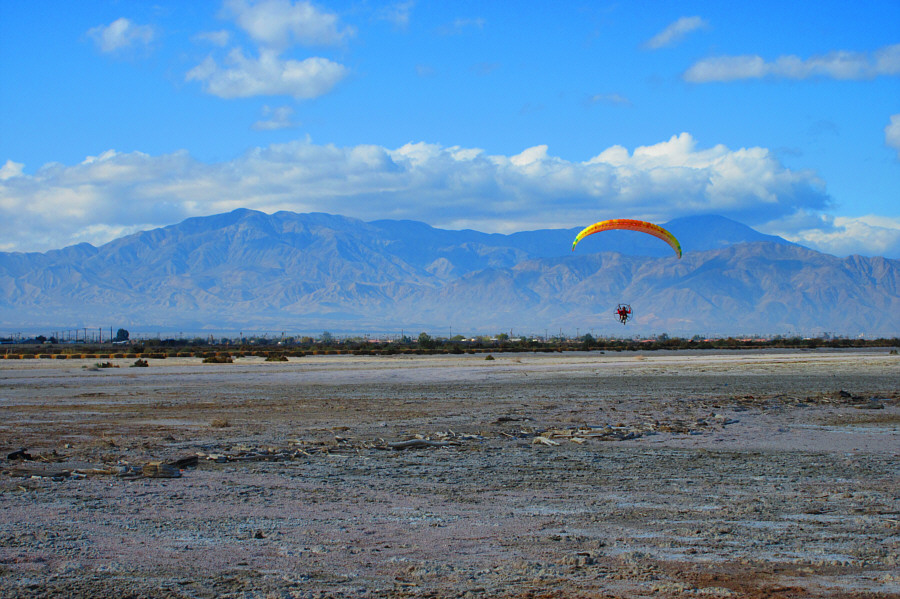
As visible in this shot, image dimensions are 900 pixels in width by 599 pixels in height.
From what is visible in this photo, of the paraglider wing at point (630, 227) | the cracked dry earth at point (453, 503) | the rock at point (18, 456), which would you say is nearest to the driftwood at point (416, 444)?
the cracked dry earth at point (453, 503)

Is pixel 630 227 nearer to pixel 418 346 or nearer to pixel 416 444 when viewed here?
pixel 416 444

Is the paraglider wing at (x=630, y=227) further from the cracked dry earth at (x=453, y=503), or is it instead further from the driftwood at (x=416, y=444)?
the driftwood at (x=416, y=444)

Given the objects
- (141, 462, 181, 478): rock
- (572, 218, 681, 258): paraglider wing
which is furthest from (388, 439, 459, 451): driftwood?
(572, 218, 681, 258): paraglider wing

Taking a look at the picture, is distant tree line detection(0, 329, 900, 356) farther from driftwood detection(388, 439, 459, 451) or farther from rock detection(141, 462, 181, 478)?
rock detection(141, 462, 181, 478)

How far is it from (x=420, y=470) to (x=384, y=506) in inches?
102

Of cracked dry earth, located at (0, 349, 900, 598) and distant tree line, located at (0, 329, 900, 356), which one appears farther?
distant tree line, located at (0, 329, 900, 356)

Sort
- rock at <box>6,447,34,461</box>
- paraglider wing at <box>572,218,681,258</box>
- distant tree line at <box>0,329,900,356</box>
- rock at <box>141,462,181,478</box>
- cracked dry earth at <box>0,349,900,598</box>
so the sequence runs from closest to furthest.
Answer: cracked dry earth at <box>0,349,900,598</box> < rock at <box>141,462,181,478</box> < rock at <box>6,447,34,461</box> < paraglider wing at <box>572,218,681,258</box> < distant tree line at <box>0,329,900,356</box>

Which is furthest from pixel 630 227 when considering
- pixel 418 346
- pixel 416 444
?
pixel 418 346

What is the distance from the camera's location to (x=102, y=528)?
8.73 meters

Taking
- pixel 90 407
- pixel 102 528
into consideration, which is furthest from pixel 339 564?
pixel 90 407

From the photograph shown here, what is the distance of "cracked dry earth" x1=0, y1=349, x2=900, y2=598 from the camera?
7105 millimetres

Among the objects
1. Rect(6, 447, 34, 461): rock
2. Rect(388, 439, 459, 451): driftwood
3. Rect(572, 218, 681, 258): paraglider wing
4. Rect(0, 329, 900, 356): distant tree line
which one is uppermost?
Rect(572, 218, 681, 258): paraglider wing

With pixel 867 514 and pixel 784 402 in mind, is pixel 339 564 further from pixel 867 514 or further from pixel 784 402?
pixel 784 402

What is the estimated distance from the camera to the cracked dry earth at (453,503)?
7105 mm
